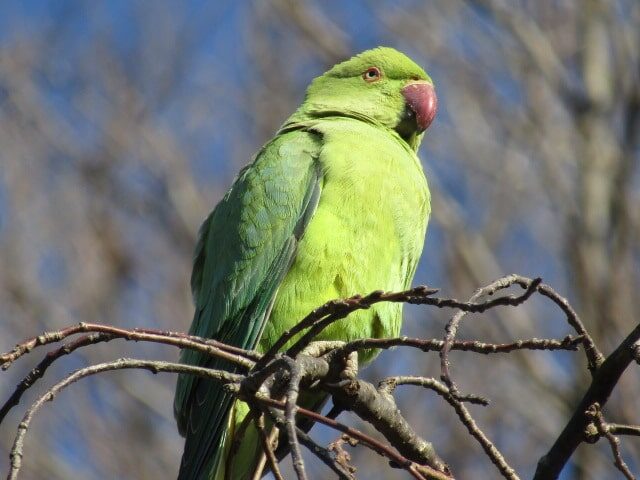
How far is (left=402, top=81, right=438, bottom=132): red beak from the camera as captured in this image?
15.2 feet

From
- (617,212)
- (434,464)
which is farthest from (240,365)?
(617,212)

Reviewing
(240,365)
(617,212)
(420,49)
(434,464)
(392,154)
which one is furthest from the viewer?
(420,49)

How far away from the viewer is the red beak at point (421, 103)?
463 centimetres

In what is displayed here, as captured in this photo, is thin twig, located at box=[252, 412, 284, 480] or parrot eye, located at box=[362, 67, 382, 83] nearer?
thin twig, located at box=[252, 412, 284, 480]

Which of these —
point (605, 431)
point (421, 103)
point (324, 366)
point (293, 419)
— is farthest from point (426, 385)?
point (421, 103)

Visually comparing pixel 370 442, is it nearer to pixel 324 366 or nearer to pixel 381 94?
pixel 324 366

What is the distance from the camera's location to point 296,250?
371 centimetres

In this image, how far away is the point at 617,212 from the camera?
7723 millimetres

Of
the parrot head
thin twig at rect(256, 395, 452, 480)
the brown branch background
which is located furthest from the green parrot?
thin twig at rect(256, 395, 452, 480)

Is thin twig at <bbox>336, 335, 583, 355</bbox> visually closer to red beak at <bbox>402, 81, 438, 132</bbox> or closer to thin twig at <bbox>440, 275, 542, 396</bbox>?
thin twig at <bbox>440, 275, 542, 396</bbox>

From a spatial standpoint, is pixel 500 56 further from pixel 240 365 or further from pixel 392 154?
pixel 240 365

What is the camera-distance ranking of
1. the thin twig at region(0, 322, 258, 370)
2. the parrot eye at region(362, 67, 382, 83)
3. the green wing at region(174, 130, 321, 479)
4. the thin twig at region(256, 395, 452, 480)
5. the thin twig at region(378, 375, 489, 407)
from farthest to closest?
the parrot eye at region(362, 67, 382, 83)
the green wing at region(174, 130, 321, 479)
the thin twig at region(378, 375, 489, 407)
the thin twig at region(256, 395, 452, 480)
the thin twig at region(0, 322, 258, 370)

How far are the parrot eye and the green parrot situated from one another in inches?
23.0

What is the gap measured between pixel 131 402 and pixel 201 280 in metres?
6.14
